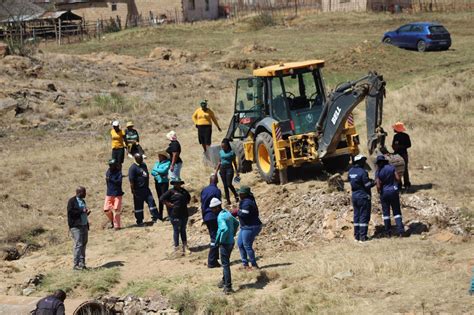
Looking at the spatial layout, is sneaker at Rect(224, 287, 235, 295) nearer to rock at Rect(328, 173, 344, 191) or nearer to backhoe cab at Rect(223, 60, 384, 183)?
rock at Rect(328, 173, 344, 191)

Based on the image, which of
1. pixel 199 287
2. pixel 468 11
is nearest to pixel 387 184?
pixel 199 287

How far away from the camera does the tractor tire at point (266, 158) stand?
17.9m

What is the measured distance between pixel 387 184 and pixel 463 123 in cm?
1015

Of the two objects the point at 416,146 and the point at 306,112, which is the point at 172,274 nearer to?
the point at 306,112

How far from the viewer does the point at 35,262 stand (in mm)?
15734

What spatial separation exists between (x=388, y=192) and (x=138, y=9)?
60425mm

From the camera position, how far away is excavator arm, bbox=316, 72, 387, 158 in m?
15.8

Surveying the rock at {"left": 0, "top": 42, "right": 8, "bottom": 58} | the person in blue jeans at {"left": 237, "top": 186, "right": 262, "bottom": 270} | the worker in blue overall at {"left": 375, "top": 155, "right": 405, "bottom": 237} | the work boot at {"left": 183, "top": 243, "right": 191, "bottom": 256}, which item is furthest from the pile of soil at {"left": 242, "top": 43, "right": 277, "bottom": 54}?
the person in blue jeans at {"left": 237, "top": 186, "right": 262, "bottom": 270}

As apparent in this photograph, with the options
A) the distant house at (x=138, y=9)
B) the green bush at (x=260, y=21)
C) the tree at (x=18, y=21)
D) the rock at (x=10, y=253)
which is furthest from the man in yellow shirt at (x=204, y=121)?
the distant house at (x=138, y=9)

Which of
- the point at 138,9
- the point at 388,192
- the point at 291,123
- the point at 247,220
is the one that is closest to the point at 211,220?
the point at 247,220

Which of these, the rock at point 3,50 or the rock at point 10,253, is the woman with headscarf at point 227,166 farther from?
the rock at point 3,50

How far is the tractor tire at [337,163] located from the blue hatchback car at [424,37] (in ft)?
80.1

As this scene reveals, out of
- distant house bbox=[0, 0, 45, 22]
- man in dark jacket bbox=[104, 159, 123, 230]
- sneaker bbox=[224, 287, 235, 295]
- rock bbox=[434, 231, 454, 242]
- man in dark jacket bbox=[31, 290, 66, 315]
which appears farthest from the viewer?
distant house bbox=[0, 0, 45, 22]

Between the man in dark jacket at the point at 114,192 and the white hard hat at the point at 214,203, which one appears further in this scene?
the man in dark jacket at the point at 114,192
